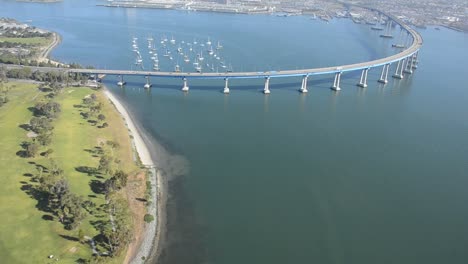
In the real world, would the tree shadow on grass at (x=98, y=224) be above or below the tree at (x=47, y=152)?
below

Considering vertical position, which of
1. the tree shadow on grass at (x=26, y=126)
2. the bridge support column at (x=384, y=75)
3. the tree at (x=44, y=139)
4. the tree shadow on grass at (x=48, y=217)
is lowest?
the tree shadow on grass at (x=48, y=217)


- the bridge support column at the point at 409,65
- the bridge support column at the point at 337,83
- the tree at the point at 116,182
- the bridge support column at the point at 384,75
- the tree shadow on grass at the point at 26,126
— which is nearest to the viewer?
the tree at the point at 116,182

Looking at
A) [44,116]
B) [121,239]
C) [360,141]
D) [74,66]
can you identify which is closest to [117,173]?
[121,239]

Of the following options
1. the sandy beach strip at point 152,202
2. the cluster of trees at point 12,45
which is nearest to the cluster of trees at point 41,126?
the sandy beach strip at point 152,202

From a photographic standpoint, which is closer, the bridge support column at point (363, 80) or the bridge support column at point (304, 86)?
the bridge support column at point (304, 86)

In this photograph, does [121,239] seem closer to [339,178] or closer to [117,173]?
[117,173]

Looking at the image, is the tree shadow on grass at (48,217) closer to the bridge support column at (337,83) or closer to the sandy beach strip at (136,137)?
the sandy beach strip at (136,137)

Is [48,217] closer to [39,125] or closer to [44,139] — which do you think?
[44,139]

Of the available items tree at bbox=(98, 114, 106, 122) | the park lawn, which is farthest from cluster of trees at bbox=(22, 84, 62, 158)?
the park lawn

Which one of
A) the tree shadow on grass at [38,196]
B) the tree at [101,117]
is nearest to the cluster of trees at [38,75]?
the tree at [101,117]

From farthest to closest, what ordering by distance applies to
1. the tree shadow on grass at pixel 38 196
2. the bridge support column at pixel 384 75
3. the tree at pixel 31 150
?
the bridge support column at pixel 384 75 → the tree at pixel 31 150 → the tree shadow on grass at pixel 38 196
